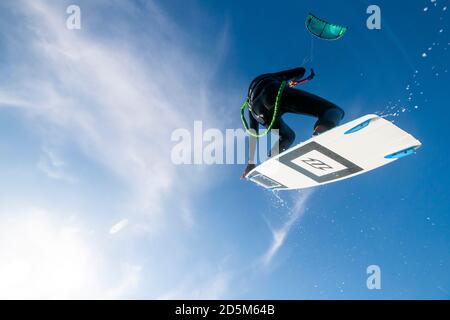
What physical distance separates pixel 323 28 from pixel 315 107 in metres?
3.06

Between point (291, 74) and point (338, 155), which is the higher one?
point (291, 74)

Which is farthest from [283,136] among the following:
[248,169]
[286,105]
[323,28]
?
[323,28]

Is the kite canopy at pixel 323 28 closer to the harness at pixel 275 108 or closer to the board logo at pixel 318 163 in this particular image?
the harness at pixel 275 108

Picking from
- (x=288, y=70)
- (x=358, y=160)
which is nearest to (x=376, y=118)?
(x=358, y=160)

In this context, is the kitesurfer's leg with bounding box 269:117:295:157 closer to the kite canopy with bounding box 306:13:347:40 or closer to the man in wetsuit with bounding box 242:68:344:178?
the man in wetsuit with bounding box 242:68:344:178

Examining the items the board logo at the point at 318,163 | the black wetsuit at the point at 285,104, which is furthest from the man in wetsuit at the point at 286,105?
the board logo at the point at 318,163

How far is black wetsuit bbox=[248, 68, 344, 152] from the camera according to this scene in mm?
5781

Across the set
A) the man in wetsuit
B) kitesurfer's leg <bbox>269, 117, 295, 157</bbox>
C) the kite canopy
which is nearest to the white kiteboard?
kitesurfer's leg <bbox>269, 117, 295, 157</bbox>

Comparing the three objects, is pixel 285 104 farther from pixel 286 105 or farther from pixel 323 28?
pixel 323 28

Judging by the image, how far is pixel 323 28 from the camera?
313 inches

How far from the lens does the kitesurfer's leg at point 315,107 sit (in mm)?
5721

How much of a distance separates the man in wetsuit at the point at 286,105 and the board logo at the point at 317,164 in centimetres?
63

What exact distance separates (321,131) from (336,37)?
335cm
